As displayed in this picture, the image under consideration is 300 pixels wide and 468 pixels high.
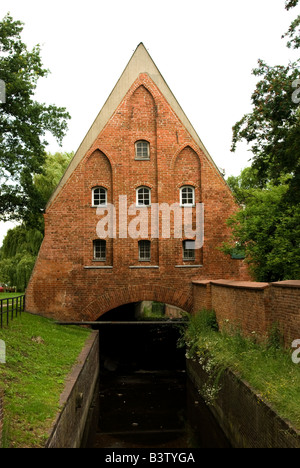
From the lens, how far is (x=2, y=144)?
1911cm

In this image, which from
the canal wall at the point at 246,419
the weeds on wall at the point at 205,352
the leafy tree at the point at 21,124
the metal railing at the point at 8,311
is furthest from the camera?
the leafy tree at the point at 21,124

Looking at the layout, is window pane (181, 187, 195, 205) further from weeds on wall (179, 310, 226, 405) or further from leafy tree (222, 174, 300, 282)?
weeds on wall (179, 310, 226, 405)

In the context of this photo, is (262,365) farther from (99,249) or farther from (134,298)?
(99,249)

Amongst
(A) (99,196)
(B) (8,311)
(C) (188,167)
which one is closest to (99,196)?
(A) (99,196)

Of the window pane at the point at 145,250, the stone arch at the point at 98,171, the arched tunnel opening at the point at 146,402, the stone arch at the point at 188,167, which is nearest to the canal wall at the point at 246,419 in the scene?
the arched tunnel opening at the point at 146,402

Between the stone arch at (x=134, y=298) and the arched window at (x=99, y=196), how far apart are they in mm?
3764

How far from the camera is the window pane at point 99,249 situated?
2017 centimetres

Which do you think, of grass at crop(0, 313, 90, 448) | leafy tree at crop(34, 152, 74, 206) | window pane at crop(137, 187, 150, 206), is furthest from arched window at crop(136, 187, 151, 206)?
leafy tree at crop(34, 152, 74, 206)

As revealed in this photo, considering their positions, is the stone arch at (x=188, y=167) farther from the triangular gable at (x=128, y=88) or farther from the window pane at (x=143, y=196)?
the window pane at (x=143, y=196)

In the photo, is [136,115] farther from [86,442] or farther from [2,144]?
[86,442]

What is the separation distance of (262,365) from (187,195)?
478 inches

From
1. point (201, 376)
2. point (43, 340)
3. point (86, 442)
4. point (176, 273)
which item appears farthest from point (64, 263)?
point (86, 442)

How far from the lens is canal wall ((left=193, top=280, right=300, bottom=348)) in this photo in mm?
9383

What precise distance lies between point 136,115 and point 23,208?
21.2 ft
